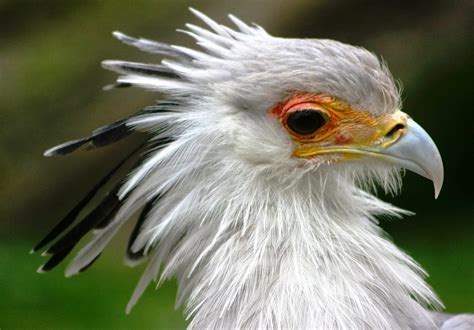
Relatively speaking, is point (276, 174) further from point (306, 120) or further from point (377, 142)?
point (377, 142)

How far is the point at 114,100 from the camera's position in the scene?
5.43 m

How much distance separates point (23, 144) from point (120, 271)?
3.59 feet

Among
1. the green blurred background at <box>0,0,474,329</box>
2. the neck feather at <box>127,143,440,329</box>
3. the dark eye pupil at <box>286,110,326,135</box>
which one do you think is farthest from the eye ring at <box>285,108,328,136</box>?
the green blurred background at <box>0,0,474,329</box>

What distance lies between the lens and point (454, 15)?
5.67 metres

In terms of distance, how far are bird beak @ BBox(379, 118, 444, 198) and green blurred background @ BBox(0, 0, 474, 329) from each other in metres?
3.12

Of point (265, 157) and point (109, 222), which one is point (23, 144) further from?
point (265, 157)

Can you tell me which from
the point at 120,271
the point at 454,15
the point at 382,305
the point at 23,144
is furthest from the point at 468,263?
the point at 382,305

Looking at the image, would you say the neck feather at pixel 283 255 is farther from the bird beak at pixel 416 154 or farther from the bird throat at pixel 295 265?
the bird beak at pixel 416 154

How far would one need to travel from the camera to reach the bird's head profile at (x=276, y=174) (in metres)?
2.29

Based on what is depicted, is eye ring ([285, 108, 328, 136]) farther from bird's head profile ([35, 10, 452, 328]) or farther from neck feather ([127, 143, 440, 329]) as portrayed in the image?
neck feather ([127, 143, 440, 329])

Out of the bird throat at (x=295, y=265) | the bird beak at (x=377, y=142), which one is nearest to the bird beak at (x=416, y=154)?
the bird beak at (x=377, y=142)

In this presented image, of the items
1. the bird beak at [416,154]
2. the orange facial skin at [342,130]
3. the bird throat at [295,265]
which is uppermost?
the orange facial skin at [342,130]

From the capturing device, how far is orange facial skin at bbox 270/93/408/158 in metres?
2.31

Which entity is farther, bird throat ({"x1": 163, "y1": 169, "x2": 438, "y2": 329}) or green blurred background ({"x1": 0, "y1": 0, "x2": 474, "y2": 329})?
green blurred background ({"x1": 0, "y1": 0, "x2": 474, "y2": 329})
